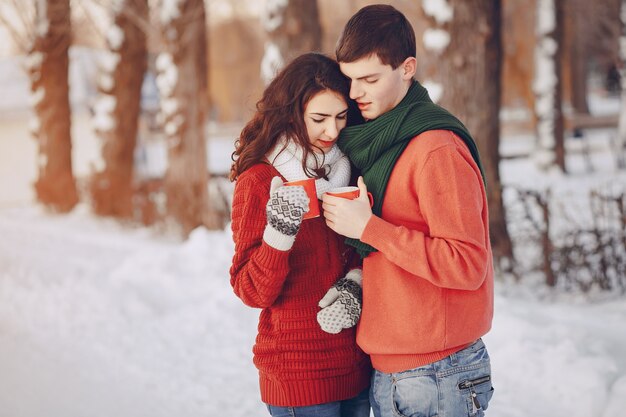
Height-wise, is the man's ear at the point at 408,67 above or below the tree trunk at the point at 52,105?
below

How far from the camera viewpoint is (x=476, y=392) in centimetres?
234

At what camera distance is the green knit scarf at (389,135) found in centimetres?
230

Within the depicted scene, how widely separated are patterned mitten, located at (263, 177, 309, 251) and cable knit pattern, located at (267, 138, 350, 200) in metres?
0.17

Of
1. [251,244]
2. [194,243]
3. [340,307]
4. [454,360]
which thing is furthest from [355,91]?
[194,243]

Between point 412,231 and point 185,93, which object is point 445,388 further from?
point 185,93

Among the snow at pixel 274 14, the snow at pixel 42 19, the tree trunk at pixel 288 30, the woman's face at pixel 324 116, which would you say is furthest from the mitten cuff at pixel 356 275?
the snow at pixel 42 19

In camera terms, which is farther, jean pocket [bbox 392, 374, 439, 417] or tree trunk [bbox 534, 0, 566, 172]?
tree trunk [bbox 534, 0, 566, 172]

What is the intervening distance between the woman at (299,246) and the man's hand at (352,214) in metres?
0.15

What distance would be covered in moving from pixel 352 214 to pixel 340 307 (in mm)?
348

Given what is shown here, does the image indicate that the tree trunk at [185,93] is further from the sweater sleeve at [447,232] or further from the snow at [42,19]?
the sweater sleeve at [447,232]

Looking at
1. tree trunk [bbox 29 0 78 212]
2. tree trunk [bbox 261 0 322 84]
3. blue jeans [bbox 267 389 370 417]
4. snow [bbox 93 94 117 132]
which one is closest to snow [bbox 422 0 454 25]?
tree trunk [bbox 261 0 322 84]

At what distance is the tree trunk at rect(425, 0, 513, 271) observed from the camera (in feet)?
23.2

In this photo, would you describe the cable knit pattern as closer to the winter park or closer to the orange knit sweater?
the orange knit sweater

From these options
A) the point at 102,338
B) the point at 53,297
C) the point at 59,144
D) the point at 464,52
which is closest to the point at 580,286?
the point at 464,52
